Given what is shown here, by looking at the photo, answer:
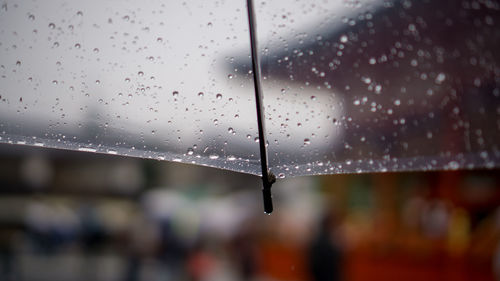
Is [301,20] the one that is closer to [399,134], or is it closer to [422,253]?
[399,134]

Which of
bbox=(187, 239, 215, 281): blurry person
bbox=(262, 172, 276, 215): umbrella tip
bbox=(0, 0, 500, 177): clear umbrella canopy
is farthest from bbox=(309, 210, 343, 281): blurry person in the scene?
bbox=(262, 172, 276, 215): umbrella tip

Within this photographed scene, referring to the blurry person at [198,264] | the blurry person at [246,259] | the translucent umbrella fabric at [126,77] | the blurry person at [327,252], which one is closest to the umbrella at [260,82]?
the translucent umbrella fabric at [126,77]

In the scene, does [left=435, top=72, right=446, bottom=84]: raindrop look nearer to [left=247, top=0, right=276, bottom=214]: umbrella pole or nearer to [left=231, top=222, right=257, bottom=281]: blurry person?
[left=247, top=0, right=276, bottom=214]: umbrella pole

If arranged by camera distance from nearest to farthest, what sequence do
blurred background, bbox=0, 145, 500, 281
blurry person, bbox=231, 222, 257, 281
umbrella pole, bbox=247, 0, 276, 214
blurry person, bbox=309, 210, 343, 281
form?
umbrella pole, bbox=247, 0, 276, 214 < blurry person, bbox=309, 210, 343, 281 < blurred background, bbox=0, 145, 500, 281 < blurry person, bbox=231, 222, 257, 281

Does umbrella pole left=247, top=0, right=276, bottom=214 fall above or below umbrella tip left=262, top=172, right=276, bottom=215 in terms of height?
above

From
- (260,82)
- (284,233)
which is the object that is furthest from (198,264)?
(260,82)

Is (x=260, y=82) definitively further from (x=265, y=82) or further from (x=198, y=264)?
(x=198, y=264)

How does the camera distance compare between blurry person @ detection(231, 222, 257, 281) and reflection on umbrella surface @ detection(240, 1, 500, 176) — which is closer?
reflection on umbrella surface @ detection(240, 1, 500, 176)

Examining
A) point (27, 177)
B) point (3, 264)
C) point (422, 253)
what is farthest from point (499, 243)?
point (27, 177)
